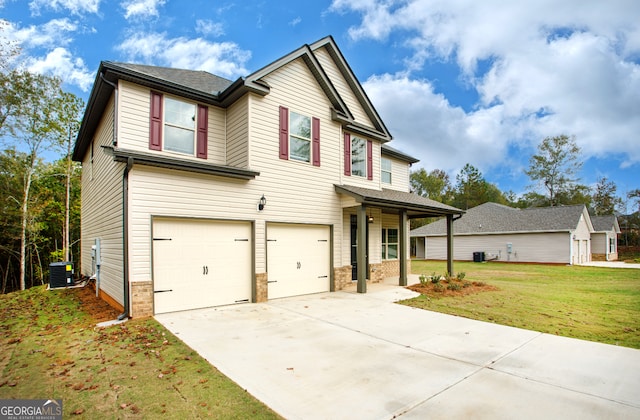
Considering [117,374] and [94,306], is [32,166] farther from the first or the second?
[117,374]

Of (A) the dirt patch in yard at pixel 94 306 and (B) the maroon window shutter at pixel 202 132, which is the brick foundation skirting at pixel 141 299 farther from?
(B) the maroon window shutter at pixel 202 132

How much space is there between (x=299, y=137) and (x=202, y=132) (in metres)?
2.89

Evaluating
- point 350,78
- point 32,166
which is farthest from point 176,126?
→ point 32,166

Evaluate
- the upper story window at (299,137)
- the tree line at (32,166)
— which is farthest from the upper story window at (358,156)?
the tree line at (32,166)

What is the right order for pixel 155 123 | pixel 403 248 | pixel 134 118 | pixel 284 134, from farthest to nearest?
pixel 403 248
pixel 284 134
pixel 155 123
pixel 134 118

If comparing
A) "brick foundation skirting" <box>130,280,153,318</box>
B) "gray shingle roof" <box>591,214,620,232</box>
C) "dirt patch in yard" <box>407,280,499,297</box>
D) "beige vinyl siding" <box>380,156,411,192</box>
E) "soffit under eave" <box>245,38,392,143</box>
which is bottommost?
"dirt patch in yard" <box>407,280,499,297</box>

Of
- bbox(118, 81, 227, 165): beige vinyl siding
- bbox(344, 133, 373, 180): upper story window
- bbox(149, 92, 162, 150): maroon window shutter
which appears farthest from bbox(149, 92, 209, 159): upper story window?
bbox(344, 133, 373, 180): upper story window

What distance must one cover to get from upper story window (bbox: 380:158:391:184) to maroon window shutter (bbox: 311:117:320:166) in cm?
482

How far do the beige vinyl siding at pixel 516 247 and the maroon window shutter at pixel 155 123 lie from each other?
2616cm

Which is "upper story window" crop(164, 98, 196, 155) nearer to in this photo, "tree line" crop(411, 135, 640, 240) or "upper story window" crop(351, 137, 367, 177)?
"upper story window" crop(351, 137, 367, 177)

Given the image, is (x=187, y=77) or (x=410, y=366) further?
(x=187, y=77)

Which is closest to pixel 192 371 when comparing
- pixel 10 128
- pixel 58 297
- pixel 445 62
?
pixel 58 297

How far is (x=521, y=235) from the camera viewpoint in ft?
82.8

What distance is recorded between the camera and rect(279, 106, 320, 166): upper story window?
975 centimetres
